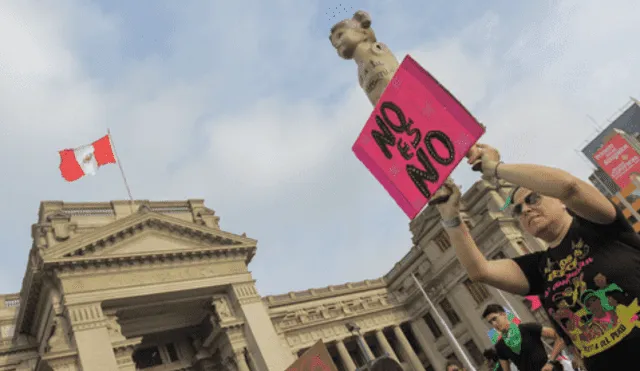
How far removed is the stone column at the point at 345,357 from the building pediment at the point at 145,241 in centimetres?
978

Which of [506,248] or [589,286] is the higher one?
[506,248]

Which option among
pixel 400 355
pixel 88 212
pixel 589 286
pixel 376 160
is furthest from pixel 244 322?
pixel 589 286

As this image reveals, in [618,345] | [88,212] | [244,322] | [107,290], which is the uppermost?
[88,212]

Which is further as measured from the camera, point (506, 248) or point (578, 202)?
point (506, 248)

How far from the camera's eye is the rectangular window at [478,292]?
112 feet

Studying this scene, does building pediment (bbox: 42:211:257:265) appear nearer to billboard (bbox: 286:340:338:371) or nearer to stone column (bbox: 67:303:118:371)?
stone column (bbox: 67:303:118:371)

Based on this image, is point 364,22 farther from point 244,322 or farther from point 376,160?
point 244,322

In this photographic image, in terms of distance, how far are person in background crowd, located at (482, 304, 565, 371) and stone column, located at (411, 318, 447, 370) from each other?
32.2 m

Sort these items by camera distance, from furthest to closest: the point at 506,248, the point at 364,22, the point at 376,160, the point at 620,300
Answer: the point at 506,248
the point at 364,22
the point at 376,160
the point at 620,300

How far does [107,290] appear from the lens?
2309 centimetres

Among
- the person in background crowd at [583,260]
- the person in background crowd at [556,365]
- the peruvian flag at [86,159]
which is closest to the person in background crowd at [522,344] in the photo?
the person in background crowd at [556,365]

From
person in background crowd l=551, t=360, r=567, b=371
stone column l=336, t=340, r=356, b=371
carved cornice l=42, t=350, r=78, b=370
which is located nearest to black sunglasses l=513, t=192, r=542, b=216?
person in background crowd l=551, t=360, r=567, b=371

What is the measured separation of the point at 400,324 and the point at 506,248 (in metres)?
10.6

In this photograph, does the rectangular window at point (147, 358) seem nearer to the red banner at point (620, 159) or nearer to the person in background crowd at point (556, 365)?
the person in background crowd at point (556, 365)
